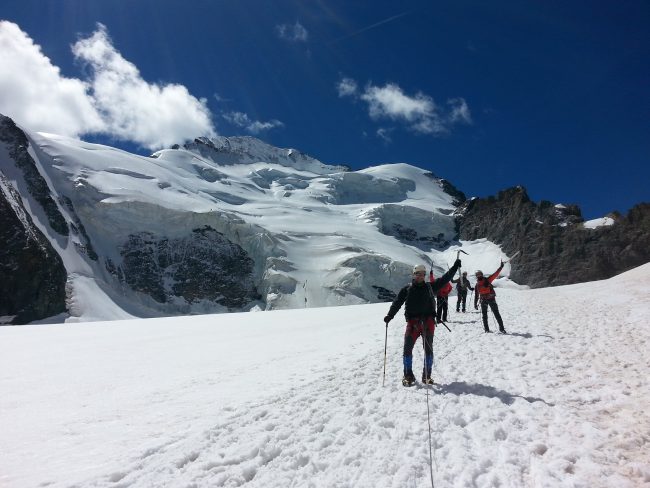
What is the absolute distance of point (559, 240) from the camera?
137000mm

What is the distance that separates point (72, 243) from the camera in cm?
9500

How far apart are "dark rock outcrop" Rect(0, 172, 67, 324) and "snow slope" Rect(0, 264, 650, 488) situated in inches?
3155

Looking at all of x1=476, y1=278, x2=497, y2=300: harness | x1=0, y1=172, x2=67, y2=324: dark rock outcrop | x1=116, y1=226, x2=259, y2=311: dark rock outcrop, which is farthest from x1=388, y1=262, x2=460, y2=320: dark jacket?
x1=116, y1=226, x2=259, y2=311: dark rock outcrop

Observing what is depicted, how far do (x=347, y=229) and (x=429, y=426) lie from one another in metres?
127

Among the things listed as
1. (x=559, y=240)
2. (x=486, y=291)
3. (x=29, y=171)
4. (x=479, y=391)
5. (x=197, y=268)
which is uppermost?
(x=29, y=171)

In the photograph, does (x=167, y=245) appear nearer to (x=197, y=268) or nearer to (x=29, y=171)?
(x=197, y=268)

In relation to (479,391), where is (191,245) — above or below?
above

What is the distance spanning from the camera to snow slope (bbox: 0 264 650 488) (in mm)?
4191

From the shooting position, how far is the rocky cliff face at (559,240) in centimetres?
12275

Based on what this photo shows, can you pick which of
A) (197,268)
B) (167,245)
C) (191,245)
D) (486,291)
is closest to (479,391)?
(486,291)

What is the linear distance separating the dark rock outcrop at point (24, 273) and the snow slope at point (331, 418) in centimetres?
8015

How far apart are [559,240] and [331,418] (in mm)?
150391

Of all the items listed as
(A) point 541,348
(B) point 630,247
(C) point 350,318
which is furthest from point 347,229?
(A) point 541,348

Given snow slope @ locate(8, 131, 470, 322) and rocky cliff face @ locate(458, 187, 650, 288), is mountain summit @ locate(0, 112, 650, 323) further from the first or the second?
rocky cliff face @ locate(458, 187, 650, 288)
